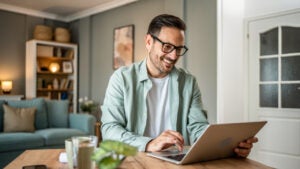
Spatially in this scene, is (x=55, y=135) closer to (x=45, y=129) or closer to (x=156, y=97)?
(x=45, y=129)

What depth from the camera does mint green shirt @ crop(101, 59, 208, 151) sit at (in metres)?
1.34

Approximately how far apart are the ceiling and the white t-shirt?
3.88 m

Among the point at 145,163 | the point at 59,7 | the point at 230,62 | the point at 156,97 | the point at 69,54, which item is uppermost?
the point at 59,7

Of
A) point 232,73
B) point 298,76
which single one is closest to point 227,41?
point 232,73

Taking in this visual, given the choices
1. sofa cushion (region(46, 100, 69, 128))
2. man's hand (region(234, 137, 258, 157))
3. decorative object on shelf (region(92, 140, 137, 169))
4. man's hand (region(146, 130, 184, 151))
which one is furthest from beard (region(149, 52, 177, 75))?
sofa cushion (region(46, 100, 69, 128))

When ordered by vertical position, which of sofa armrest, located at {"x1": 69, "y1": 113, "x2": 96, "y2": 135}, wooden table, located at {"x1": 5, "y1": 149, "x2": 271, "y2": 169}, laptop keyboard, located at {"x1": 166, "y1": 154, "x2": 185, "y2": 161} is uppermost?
laptop keyboard, located at {"x1": 166, "y1": 154, "x2": 185, "y2": 161}

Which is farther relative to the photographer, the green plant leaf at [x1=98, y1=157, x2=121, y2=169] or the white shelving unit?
the white shelving unit

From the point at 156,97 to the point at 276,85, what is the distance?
2459mm

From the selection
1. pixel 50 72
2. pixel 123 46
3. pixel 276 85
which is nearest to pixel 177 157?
pixel 276 85

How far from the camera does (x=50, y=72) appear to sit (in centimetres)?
595

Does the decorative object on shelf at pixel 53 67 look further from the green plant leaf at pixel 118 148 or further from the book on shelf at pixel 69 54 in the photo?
the green plant leaf at pixel 118 148

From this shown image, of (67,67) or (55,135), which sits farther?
(67,67)

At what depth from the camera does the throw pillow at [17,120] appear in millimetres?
3846

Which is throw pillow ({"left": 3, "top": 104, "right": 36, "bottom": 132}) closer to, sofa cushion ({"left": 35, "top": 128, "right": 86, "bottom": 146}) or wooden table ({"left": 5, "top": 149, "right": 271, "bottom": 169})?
sofa cushion ({"left": 35, "top": 128, "right": 86, "bottom": 146})
